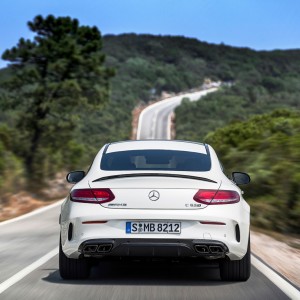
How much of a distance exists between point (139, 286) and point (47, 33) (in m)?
28.1

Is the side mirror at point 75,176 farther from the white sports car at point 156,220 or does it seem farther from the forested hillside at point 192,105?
the forested hillside at point 192,105

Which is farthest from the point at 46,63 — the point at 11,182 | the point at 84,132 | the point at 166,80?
the point at 166,80

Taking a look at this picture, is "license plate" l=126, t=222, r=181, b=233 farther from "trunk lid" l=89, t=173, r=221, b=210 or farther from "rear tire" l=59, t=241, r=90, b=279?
"rear tire" l=59, t=241, r=90, b=279

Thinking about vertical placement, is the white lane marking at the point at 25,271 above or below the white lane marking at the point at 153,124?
above

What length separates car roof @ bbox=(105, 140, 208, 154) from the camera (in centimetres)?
790

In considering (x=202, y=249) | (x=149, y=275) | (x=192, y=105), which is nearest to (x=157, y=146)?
(x=149, y=275)

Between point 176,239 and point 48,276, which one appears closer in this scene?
point 176,239

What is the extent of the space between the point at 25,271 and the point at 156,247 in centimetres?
199

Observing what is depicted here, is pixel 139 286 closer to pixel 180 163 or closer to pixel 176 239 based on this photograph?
pixel 176 239

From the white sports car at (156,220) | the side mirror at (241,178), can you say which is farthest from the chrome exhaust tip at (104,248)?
the side mirror at (241,178)

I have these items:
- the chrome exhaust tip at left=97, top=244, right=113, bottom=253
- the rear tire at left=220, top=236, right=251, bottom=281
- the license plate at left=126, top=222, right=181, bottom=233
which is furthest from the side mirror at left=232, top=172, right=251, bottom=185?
the chrome exhaust tip at left=97, top=244, right=113, bottom=253

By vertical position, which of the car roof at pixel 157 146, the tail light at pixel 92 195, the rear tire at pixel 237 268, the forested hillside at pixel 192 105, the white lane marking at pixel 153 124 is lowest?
the white lane marking at pixel 153 124

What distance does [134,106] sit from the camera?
10269 cm

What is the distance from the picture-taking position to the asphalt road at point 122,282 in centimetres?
636
